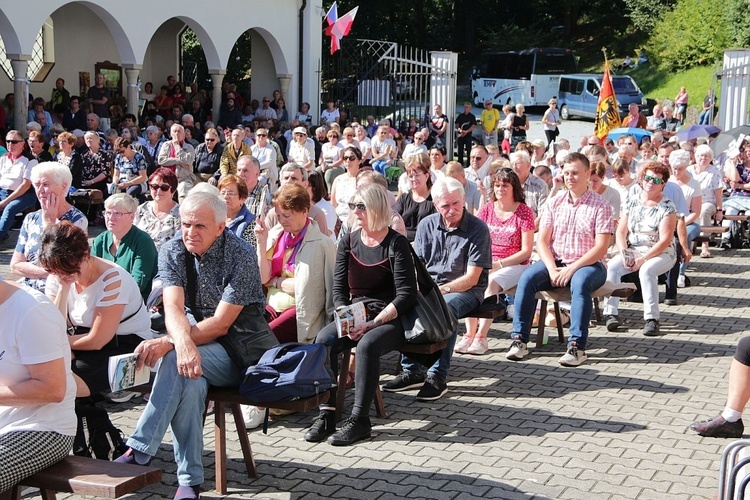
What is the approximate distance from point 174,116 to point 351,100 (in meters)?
6.32

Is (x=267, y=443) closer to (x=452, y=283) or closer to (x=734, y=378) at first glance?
(x=452, y=283)

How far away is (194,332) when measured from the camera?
4.96 metres

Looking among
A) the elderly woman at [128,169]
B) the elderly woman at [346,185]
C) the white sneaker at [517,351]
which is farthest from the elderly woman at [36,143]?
the white sneaker at [517,351]

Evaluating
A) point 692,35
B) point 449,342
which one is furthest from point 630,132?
point 692,35

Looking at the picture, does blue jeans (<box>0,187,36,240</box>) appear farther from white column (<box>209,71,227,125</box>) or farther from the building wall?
white column (<box>209,71,227,125</box>)

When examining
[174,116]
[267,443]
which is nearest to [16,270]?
[267,443]

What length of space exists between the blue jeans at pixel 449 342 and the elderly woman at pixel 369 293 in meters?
0.73

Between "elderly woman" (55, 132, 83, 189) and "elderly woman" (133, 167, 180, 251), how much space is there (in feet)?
21.3

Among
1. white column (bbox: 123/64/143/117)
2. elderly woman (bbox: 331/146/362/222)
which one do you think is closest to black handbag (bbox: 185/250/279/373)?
elderly woman (bbox: 331/146/362/222)

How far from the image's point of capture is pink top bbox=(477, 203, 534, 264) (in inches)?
320

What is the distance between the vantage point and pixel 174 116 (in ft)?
68.3

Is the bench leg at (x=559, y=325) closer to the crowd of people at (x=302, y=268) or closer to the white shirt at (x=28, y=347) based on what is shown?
the crowd of people at (x=302, y=268)

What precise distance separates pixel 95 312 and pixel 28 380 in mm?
1247

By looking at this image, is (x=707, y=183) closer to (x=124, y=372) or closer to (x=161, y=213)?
(x=161, y=213)
